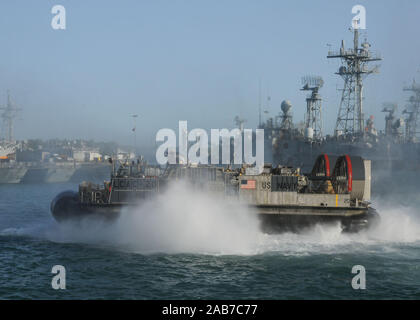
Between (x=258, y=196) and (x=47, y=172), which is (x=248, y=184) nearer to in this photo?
(x=258, y=196)

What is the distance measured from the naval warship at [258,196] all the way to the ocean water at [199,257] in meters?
0.64

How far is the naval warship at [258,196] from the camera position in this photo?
2614 centimetres

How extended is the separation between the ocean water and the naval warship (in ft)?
2.10

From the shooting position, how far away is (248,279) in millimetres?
18391

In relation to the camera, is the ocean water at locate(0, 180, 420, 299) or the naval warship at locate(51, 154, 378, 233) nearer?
the ocean water at locate(0, 180, 420, 299)

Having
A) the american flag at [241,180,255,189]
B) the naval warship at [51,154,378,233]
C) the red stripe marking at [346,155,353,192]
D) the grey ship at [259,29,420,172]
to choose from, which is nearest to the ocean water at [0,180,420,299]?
the naval warship at [51,154,378,233]

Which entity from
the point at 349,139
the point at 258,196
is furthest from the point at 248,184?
the point at 349,139

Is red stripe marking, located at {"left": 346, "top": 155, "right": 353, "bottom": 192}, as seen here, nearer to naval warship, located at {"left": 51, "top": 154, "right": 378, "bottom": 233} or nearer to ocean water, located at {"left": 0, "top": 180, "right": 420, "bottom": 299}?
naval warship, located at {"left": 51, "top": 154, "right": 378, "bottom": 233}

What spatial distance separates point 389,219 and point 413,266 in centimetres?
832

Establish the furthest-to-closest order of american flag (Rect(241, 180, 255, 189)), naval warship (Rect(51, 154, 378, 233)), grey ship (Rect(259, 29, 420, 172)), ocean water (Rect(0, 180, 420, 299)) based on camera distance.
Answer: grey ship (Rect(259, 29, 420, 172))
american flag (Rect(241, 180, 255, 189))
naval warship (Rect(51, 154, 378, 233))
ocean water (Rect(0, 180, 420, 299))

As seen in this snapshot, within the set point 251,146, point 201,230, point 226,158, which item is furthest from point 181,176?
point 226,158

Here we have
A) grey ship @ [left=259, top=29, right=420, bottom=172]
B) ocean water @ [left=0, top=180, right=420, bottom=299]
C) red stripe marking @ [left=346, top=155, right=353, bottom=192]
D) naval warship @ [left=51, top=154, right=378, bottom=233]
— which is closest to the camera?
ocean water @ [left=0, top=180, right=420, bottom=299]

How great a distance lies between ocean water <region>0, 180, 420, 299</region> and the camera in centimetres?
1720
